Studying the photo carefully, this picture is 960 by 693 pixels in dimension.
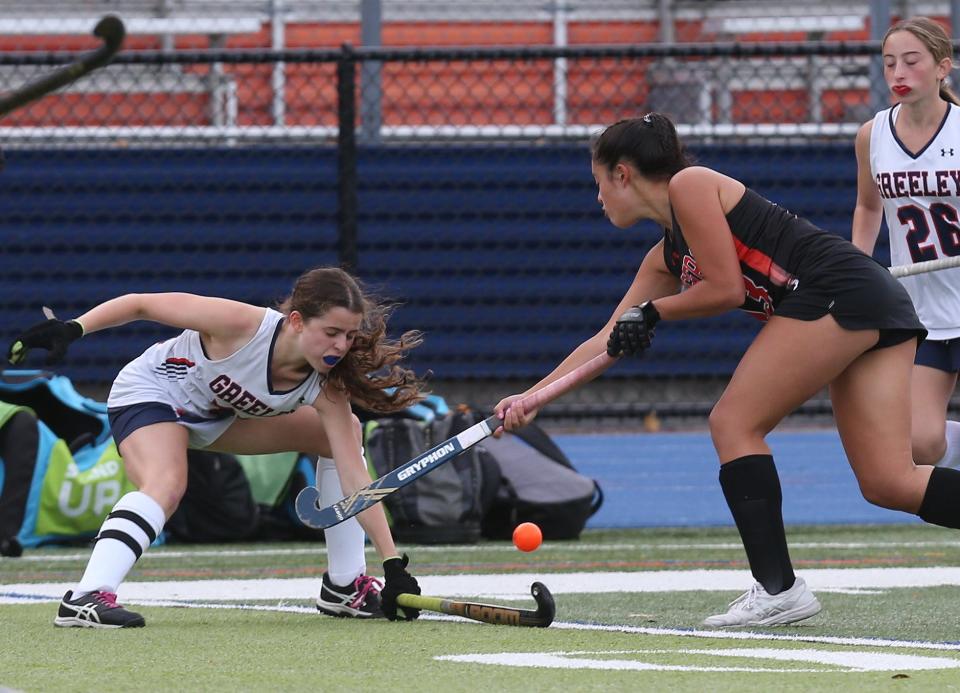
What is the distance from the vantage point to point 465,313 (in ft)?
32.2

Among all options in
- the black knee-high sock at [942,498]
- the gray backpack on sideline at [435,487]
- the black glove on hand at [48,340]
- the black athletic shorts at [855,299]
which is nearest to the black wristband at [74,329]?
the black glove on hand at [48,340]

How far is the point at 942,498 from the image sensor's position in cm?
457

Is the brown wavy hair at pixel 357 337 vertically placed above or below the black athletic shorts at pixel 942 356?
above

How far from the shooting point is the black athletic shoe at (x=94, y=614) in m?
4.65

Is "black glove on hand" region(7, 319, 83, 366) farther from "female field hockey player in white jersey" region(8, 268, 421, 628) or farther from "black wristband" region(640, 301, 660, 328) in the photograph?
"black wristband" region(640, 301, 660, 328)

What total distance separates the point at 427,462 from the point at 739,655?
50.0 inches

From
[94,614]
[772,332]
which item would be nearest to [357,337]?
[94,614]

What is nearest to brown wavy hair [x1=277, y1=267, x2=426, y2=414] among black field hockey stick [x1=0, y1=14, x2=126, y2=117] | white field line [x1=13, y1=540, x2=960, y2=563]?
white field line [x1=13, y1=540, x2=960, y2=563]

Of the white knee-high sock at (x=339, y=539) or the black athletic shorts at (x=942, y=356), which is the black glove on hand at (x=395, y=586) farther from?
the black athletic shorts at (x=942, y=356)

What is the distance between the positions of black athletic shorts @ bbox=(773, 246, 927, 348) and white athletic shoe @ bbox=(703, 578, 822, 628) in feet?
2.26

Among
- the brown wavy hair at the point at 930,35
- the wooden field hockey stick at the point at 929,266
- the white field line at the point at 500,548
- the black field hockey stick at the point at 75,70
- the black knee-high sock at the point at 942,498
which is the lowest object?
the white field line at the point at 500,548

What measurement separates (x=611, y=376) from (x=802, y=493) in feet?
4.59

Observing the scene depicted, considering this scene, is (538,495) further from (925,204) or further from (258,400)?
(258,400)

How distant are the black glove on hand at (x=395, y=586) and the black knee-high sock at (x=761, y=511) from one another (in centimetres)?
93
